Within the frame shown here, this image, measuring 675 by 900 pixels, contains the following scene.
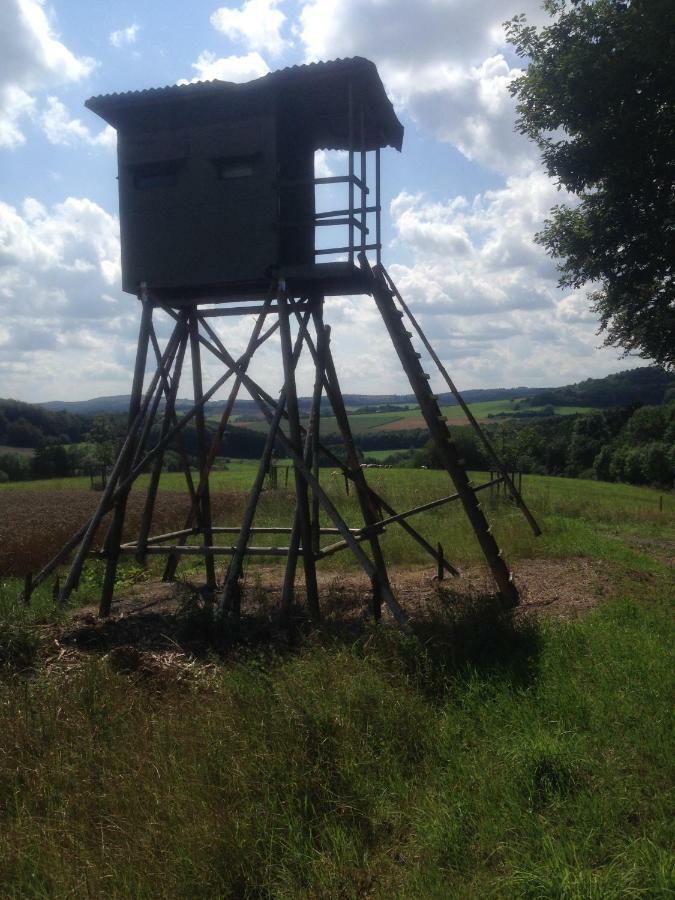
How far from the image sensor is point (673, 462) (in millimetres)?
49125

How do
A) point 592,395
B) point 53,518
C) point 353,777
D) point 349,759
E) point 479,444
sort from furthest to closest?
1. point 592,395
2. point 479,444
3. point 53,518
4. point 349,759
5. point 353,777

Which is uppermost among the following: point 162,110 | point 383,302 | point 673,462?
point 162,110

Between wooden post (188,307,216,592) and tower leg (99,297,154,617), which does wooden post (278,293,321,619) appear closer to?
wooden post (188,307,216,592)

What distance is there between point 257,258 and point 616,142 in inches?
289

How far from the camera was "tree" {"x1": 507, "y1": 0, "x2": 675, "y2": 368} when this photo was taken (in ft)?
40.7

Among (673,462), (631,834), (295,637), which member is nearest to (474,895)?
(631,834)

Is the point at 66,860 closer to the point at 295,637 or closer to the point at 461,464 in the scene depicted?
the point at 295,637

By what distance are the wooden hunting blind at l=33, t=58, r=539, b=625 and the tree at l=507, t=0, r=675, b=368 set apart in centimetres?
450

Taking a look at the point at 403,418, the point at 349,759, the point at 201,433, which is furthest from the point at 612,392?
the point at 349,759

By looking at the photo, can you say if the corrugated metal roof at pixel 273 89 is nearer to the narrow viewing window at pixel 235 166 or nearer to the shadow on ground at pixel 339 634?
the narrow viewing window at pixel 235 166

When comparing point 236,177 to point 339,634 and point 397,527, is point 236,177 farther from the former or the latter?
point 397,527

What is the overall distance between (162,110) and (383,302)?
4.09 metres

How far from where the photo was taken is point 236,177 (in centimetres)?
976

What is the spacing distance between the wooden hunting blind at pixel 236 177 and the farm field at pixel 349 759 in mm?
4651
